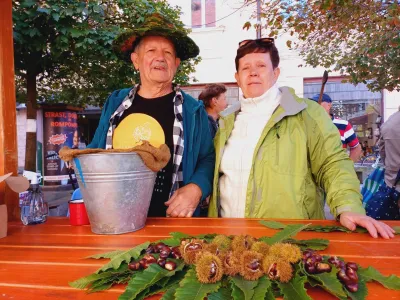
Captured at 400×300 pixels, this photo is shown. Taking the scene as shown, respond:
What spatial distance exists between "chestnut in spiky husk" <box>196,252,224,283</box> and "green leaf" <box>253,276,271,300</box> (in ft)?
0.34

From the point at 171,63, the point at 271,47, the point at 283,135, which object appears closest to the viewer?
the point at 283,135

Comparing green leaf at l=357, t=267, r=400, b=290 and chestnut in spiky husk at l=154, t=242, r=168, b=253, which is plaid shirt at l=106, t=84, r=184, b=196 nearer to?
chestnut in spiky husk at l=154, t=242, r=168, b=253

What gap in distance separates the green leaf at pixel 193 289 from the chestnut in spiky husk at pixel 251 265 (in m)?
0.08

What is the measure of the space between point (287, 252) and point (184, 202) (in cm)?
105

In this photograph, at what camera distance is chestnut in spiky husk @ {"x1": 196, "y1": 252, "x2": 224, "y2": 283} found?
940 millimetres

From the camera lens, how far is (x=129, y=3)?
661 cm

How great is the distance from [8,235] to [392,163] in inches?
158

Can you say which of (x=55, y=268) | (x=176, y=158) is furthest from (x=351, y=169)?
(x=55, y=268)

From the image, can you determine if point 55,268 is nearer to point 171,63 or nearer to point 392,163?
point 171,63

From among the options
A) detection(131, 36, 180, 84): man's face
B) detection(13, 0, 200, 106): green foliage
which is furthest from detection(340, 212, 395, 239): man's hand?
detection(13, 0, 200, 106): green foliage

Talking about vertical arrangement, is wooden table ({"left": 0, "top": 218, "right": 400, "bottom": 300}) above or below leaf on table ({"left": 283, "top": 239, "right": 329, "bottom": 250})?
below

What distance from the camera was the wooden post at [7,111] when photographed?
1.93m

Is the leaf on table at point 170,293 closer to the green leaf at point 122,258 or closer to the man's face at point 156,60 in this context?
the green leaf at point 122,258

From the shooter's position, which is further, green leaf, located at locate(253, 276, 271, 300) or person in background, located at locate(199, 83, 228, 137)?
person in background, located at locate(199, 83, 228, 137)
